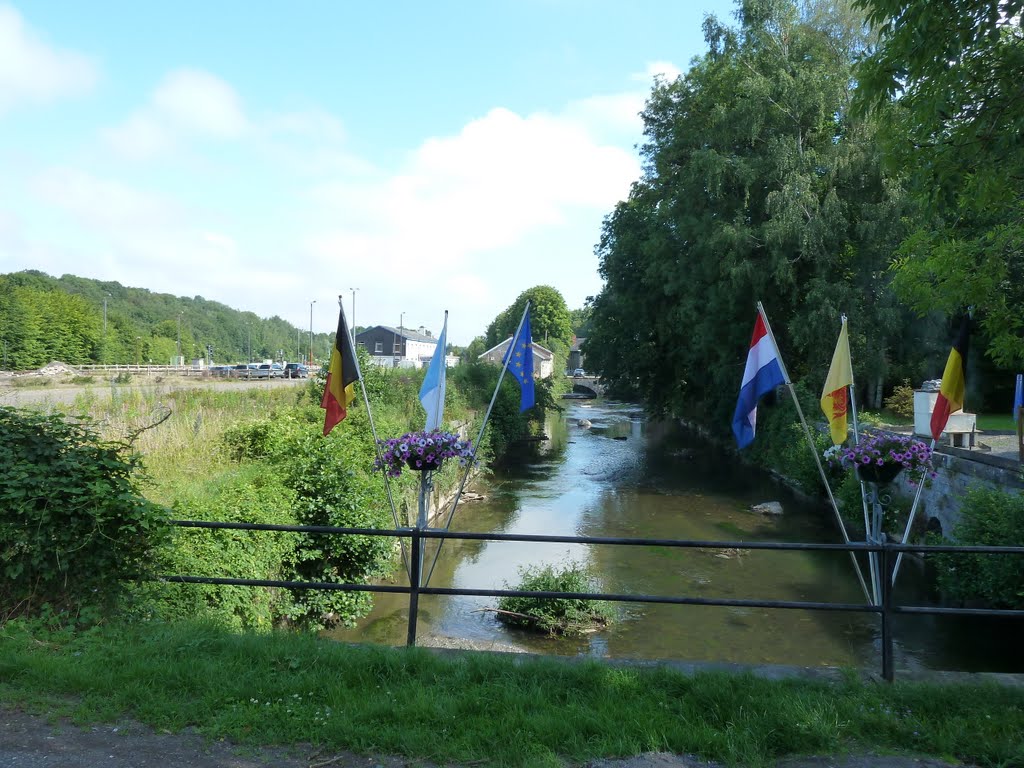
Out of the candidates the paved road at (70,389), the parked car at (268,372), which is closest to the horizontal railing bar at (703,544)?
the paved road at (70,389)

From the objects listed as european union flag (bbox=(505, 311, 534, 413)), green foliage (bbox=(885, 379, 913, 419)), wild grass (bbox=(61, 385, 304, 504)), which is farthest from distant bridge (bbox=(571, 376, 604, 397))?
european union flag (bbox=(505, 311, 534, 413))

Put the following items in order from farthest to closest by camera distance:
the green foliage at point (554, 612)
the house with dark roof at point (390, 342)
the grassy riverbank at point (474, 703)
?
1. the house with dark roof at point (390, 342)
2. the green foliage at point (554, 612)
3. the grassy riverbank at point (474, 703)

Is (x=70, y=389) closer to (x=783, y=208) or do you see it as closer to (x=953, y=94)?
(x=783, y=208)

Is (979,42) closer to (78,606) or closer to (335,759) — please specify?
(335,759)

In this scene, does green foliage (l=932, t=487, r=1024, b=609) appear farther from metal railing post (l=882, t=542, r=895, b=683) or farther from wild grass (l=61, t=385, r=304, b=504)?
wild grass (l=61, t=385, r=304, b=504)

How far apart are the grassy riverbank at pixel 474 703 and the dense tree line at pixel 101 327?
71571 millimetres

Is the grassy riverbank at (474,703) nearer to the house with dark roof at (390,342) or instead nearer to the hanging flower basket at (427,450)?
the hanging flower basket at (427,450)

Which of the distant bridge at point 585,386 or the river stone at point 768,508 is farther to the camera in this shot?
the distant bridge at point 585,386

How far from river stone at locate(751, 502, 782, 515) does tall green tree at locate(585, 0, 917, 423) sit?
5.39m

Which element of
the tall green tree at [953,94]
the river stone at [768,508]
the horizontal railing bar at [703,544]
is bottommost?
the river stone at [768,508]

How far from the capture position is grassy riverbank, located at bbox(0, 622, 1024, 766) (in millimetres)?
3523

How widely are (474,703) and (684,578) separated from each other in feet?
38.8

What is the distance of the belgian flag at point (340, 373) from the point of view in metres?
8.72

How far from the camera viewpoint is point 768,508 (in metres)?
21.6
